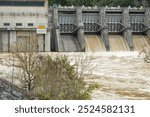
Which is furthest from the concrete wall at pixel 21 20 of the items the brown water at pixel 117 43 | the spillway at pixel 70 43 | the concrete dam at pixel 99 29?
the brown water at pixel 117 43

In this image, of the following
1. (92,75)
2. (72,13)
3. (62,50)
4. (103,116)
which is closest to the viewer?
(103,116)

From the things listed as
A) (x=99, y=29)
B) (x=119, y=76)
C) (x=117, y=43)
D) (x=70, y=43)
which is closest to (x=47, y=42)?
(x=70, y=43)

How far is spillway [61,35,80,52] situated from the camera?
4156cm

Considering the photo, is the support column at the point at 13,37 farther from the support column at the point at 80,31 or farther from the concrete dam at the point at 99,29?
the support column at the point at 80,31

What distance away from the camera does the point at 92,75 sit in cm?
2566

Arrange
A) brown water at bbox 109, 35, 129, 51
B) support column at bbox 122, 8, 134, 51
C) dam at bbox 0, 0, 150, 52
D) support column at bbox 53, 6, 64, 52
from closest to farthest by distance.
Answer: support column at bbox 53, 6, 64, 52, dam at bbox 0, 0, 150, 52, brown water at bbox 109, 35, 129, 51, support column at bbox 122, 8, 134, 51

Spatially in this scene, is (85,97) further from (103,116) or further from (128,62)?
(128,62)

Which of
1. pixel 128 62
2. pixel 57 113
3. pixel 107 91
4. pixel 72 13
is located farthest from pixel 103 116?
pixel 72 13

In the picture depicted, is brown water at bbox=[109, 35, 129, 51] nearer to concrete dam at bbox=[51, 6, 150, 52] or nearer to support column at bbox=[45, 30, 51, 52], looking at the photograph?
concrete dam at bbox=[51, 6, 150, 52]

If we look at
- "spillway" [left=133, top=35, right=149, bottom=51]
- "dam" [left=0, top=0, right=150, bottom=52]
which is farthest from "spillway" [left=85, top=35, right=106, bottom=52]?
"spillway" [left=133, top=35, right=149, bottom=51]

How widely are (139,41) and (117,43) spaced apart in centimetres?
269

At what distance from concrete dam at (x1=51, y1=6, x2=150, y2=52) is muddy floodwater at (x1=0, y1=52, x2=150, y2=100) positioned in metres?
5.18

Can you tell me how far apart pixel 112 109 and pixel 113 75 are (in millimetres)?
21652

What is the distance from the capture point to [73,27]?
147 feet
